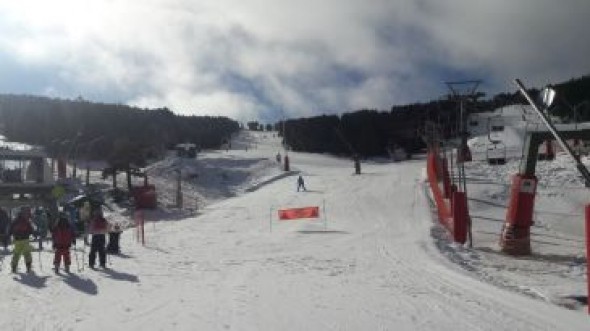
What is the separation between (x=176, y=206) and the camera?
57719 millimetres

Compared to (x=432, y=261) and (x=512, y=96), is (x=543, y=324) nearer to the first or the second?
(x=432, y=261)

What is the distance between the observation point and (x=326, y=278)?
59.5 feet

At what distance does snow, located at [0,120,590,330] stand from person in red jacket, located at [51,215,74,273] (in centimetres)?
58

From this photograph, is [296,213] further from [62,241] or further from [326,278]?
[326,278]

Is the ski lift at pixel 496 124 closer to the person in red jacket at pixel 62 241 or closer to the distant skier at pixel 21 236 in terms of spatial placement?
the person in red jacket at pixel 62 241

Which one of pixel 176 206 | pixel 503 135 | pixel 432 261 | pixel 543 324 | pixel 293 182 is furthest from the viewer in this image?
pixel 503 135

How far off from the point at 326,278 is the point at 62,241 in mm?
6901

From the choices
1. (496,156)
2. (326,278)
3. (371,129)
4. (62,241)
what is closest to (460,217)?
(326,278)

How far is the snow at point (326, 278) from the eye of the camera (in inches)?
A: 492

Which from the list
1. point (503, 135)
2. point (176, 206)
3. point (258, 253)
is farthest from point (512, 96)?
point (258, 253)

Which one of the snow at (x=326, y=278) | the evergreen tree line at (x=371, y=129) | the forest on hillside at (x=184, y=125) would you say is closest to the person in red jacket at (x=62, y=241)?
the snow at (x=326, y=278)

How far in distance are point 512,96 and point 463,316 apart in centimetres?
13344

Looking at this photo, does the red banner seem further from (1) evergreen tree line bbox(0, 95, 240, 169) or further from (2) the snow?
(1) evergreen tree line bbox(0, 95, 240, 169)

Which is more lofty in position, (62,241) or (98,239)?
(62,241)
